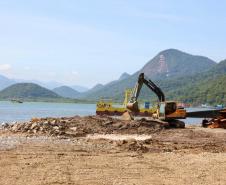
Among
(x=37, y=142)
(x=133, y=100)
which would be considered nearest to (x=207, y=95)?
(x=133, y=100)

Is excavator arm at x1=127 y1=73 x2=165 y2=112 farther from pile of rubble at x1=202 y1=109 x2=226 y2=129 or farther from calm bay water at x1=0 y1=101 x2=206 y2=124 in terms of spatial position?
calm bay water at x1=0 y1=101 x2=206 y2=124

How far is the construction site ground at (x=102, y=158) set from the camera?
13.0m

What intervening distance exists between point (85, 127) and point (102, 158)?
1300cm

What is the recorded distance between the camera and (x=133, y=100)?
34.7 m

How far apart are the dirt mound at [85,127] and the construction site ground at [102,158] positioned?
0.06m

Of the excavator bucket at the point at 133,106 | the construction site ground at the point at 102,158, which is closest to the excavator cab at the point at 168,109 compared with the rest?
the excavator bucket at the point at 133,106

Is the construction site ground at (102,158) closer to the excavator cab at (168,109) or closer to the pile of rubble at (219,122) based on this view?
the pile of rubble at (219,122)

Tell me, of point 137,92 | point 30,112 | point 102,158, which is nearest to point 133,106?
point 137,92

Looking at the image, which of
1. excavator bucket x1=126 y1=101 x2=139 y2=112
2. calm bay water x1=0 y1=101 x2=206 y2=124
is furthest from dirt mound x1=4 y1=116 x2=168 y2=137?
calm bay water x1=0 y1=101 x2=206 y2=124

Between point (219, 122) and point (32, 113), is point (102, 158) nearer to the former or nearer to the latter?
point (219, 122)

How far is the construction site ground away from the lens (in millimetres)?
13000

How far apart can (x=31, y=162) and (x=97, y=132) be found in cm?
1349

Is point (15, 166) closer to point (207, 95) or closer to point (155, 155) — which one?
point (155, 155)

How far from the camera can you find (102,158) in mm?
16859
